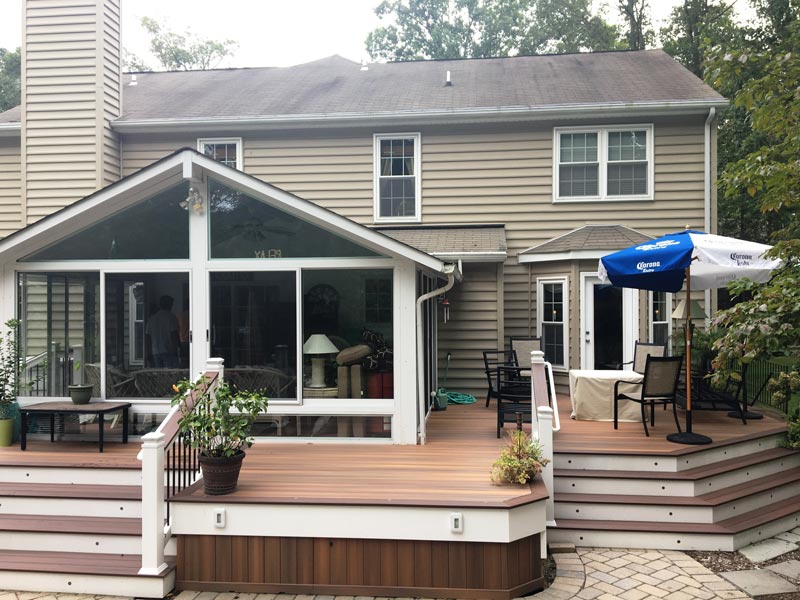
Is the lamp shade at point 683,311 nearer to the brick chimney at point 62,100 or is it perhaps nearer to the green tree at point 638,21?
the brick chimney at point 62,100

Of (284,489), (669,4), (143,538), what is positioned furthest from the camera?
(669,4)

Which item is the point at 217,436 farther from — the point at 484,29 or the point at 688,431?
the point at 484,29

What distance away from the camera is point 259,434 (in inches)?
257

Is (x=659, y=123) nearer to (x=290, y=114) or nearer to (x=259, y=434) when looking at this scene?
(x=290, y=114)

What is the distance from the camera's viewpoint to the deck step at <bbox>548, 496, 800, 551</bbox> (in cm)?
507

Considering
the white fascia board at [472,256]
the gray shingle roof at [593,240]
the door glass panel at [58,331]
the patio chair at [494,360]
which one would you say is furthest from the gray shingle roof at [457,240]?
the door glass panel at [58,331]

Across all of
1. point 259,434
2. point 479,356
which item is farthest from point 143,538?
point 479,356

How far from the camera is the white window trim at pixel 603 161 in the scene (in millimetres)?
9656

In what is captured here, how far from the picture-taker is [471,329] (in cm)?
951

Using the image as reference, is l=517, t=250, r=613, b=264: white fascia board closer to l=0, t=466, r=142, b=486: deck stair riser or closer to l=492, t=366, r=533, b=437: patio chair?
l=492, t=366, r=533, b=437: patio chair

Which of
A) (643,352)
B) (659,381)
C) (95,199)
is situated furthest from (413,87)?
(659,381)

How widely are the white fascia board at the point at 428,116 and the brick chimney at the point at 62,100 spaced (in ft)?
2.05

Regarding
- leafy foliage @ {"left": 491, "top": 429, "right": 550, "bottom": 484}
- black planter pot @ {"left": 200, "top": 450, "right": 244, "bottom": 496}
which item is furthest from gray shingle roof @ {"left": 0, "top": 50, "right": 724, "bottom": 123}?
black planter pot @ {"left": 200, "top": 450, "right": 244, "bottom": 496}

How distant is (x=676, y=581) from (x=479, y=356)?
5.29m
